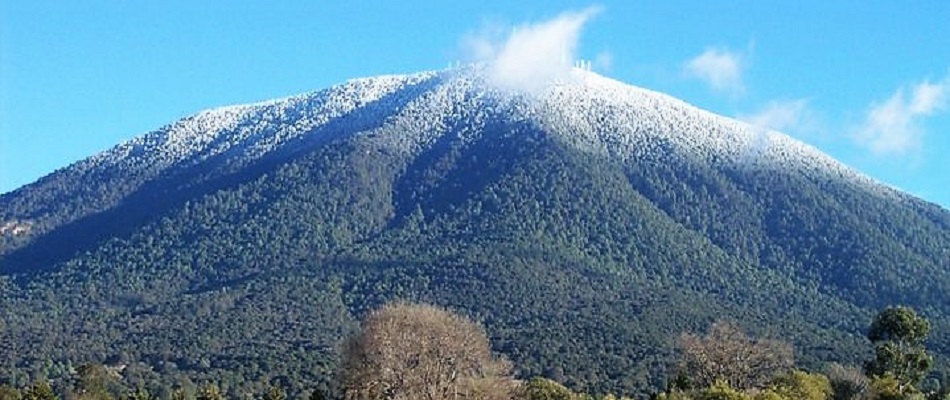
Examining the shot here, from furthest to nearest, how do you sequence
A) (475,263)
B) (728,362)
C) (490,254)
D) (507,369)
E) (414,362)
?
(490,254) < (475,263) < (728,362) < (507,369) < (414,362)

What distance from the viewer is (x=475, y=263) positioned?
14675 centimetres

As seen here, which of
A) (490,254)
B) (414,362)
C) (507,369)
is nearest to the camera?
(414,362)

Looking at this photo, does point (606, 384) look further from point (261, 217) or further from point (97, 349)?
point (261, 217)

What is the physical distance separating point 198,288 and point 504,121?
59.6 m

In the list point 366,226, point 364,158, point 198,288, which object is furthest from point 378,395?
point 364,158

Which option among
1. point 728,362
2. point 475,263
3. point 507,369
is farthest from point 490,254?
point 507,369

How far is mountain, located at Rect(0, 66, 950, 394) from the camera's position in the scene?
129 metres

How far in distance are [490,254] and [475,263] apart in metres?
3.04

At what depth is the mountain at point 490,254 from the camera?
129 m

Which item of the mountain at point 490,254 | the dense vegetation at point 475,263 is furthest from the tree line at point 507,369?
the mountain at point 490,254

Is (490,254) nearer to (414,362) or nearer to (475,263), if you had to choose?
(475,263)

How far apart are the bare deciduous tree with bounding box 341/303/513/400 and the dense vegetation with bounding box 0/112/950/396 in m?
46.4

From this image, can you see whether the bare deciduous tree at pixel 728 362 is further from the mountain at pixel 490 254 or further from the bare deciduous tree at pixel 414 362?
the mountain at pixel 490 254

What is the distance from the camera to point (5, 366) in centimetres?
12731
